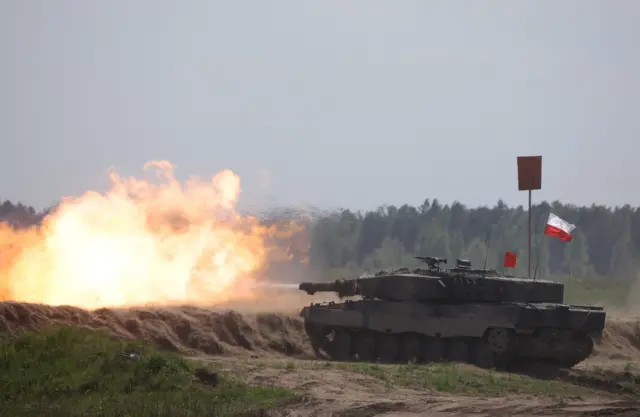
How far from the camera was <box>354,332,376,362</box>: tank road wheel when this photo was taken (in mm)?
30875

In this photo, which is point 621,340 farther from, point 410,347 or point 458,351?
point 458,351

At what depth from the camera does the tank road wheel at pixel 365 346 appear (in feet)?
101

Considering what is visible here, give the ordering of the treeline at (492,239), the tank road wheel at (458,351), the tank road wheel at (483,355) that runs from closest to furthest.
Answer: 1. the tank road wheel at (483,355)
2. the tank road wheel at (458,351)
3. the treeline at (492,239)

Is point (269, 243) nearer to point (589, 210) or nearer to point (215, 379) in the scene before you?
point (215, 379)

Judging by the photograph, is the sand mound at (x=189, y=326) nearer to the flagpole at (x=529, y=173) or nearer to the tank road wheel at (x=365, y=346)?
the tank road wheel at (x=365, y=346)

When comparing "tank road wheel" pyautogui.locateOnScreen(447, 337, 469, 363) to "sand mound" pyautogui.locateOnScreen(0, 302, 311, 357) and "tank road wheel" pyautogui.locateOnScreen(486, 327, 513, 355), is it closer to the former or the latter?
"tank road wheel" pyautogui.locateOnScreen(486, 327, 513, 355)

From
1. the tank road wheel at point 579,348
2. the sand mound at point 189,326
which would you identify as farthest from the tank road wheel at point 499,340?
the sand mound at point 189,326

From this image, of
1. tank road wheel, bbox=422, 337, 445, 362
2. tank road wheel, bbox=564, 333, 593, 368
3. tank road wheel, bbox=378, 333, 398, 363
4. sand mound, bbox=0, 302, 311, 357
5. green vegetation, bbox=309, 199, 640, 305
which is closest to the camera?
sand mound, bbox=0, 302, 311, 357

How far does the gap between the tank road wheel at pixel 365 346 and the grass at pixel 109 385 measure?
360 inches

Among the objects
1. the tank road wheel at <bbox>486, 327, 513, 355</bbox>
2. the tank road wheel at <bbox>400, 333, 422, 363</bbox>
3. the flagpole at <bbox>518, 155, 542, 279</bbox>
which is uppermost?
the flagpole at <bbox>518, 155, 542, 279</bbox>

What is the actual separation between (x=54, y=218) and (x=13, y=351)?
15.6m

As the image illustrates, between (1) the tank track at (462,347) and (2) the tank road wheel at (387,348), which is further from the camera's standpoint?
(2) the tank road wheel at (387,348)

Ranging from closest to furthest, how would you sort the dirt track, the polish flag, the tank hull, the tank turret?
the dirt track
the tank hull
the tank turret
the polish flag

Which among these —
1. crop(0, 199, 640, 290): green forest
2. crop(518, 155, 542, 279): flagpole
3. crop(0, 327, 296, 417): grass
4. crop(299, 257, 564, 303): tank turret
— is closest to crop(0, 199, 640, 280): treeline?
crop(0, 199, 640, 290): green forest
